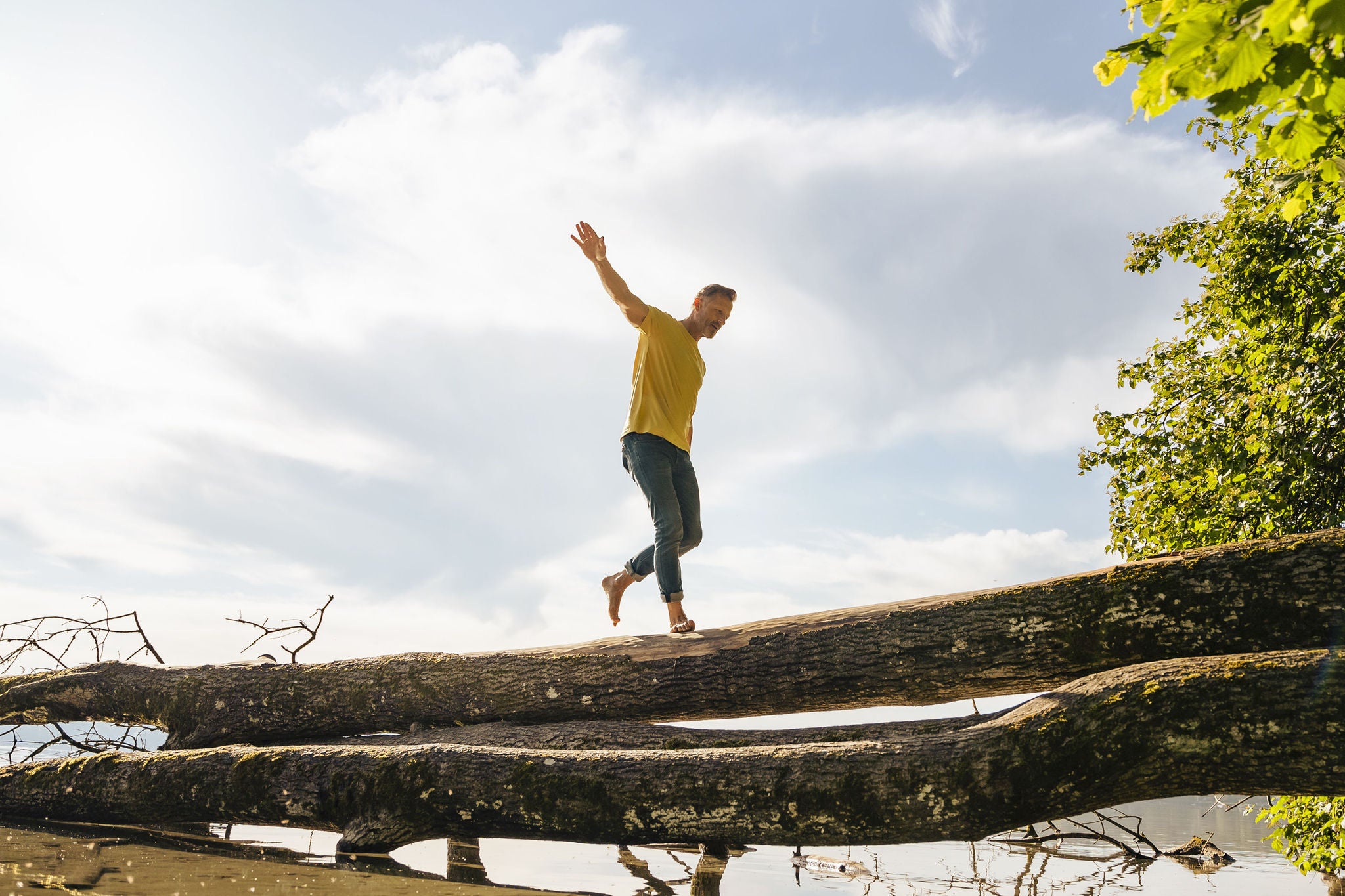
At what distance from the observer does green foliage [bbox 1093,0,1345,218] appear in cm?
227

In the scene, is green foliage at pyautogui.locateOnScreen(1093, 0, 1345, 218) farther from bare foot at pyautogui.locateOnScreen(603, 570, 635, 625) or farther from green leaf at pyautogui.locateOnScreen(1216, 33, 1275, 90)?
bare foot at pyautogui.locateOnScreen(603, 570, 635, 625)

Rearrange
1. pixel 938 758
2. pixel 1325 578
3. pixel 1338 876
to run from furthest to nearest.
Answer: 1. pixel 1338 876
2. pixel 1325 578
3. pixel 938 758

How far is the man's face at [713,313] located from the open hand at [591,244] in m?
0.88

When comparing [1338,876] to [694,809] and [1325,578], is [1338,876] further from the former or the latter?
[694,809]

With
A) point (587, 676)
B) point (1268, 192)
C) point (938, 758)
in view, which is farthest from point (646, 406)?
point (1268, 192)

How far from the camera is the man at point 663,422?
5.52 metres

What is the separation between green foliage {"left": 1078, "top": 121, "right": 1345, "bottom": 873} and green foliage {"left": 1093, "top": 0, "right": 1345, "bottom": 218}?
498 centimetres

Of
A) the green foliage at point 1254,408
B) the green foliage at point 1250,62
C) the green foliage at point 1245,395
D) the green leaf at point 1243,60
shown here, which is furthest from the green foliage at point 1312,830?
the green leaf at point 1243,60

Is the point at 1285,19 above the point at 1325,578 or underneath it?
above

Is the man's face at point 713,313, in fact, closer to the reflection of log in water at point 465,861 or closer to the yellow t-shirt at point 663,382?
the yellow t-shirt at point 663,382

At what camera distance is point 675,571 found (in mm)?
5445

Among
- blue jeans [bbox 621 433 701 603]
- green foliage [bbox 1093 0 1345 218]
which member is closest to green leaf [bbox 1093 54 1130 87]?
green foliage [bbox 1093 0 1345 218]

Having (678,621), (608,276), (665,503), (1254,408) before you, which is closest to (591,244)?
(608,276)

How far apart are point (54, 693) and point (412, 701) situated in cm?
354
